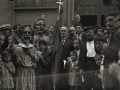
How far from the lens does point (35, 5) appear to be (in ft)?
59.6

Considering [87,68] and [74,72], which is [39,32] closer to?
[74,72]

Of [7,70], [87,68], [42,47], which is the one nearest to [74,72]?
[87,68]

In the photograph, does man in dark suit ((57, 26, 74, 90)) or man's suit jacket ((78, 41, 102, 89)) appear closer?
man's suit jacket ((78, 41, 102, 89))

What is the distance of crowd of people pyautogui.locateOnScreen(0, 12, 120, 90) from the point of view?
963 centimetres

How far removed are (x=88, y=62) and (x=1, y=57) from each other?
82.8 inches

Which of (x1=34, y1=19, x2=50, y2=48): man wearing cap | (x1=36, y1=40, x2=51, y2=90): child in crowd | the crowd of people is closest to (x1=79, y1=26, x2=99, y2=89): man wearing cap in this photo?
the crowd of people

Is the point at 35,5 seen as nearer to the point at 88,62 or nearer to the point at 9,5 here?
the point at 9,5

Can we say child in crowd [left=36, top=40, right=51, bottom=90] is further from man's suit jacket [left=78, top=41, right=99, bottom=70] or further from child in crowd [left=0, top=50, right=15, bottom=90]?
man's suit jacket [left=78, top=41, right=99, bottom=70]

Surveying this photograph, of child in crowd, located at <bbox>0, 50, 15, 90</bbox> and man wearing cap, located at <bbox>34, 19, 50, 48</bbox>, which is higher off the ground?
man wearing cap, located at <bbox>34, 19, 50, 48</bbox>

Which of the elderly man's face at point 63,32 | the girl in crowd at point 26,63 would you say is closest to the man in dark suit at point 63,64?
the elderly man's face at point 63,32

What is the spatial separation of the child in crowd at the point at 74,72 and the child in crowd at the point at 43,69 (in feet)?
1.82

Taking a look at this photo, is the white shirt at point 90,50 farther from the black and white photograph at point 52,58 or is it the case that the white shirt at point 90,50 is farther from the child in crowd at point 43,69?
the child in crowd at point 43,69

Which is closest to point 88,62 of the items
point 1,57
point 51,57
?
point 51,57

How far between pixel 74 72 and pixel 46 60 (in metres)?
0.77
